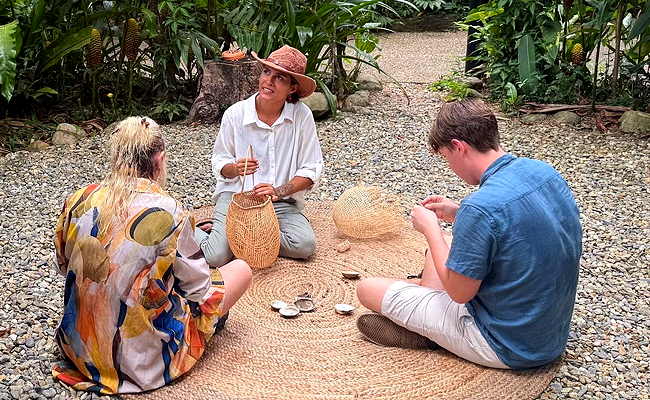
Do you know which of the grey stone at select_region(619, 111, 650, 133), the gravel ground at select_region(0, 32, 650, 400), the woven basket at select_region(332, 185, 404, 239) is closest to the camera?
the gravel ground at select_region(0, 32, 650, 400)

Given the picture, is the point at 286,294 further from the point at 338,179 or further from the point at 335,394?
the point at 338,179

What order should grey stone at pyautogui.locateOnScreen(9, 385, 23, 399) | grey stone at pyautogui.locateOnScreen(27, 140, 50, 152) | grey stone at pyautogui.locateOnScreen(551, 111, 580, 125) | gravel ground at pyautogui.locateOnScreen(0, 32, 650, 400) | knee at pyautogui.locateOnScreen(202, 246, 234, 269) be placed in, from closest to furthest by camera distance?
grey stone at pyautogui.locateOnScreen(9, 385, 23, 399), gravel ground at pyautogui.locateOnScreen(0, 32, 650, 400), knee at pyautogui.locateOnScreen(202, 246, 234, 269), grey stone at pyautogui.locateOnScreen(27, 140, 50, 152), grey stone at pyautogui.locateOnScreen(551, 111, 580, 125)

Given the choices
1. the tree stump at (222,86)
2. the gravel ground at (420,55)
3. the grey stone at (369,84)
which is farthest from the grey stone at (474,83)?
the tree stump at (222,86)

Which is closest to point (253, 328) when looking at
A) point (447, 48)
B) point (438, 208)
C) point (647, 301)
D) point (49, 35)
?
point (438, 208)

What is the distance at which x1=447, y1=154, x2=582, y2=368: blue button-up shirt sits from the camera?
7.10 ft

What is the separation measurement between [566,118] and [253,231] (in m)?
3.08

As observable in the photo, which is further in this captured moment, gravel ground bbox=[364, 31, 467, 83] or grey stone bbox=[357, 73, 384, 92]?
gravel ground bbox=[364, 31, 467, 83]

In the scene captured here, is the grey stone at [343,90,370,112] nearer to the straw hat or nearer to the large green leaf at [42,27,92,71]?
the large green leaf at [42,27,92,71]

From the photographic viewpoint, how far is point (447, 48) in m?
9.08

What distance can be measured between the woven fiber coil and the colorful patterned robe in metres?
0.73

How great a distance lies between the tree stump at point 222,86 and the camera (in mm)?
5363

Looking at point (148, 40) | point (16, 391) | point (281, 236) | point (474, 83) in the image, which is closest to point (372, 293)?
point (281, 236)

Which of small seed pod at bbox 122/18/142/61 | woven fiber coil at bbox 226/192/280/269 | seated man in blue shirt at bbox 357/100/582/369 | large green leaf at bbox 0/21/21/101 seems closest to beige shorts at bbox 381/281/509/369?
seated man in blue shirt at bbox 357/100/582/369

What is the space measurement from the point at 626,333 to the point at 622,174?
191 centimetres
